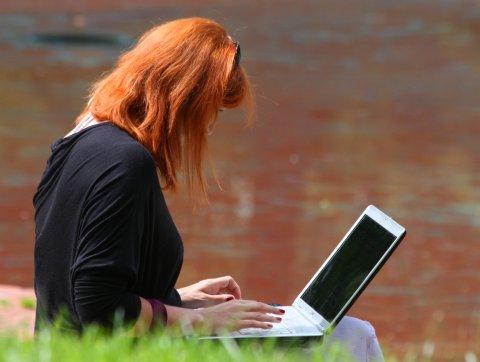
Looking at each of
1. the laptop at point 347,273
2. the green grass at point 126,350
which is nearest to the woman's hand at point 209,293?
the laptop at point 347,273

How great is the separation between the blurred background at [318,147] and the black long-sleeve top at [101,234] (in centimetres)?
273

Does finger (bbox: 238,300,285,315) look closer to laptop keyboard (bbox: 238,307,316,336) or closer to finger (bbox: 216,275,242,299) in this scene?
laptop keyboard (bbox: 238,307,316,336)

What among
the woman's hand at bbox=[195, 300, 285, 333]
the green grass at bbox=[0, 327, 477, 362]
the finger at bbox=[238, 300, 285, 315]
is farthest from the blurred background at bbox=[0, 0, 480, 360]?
the green grass at bbox=[0, 327, 477, 362]

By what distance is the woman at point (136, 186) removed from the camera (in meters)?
3.09

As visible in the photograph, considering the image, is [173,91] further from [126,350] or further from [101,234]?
[126,350]

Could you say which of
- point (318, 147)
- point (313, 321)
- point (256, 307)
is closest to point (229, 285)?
point (313, 321)

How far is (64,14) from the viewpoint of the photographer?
21.2 metres

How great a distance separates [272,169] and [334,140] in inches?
53.3

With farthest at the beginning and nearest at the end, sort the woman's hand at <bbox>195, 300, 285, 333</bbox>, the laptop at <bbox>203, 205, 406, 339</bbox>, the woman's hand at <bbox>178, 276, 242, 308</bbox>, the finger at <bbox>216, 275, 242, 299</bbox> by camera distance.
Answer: the finger at <bbox>216, 275, 242, 299</bbox> → the woman's hand at <bbox>178, 276, 242, 308</bbox> → the laptop at <bbox>203, 205, 406, 339</bbox> → the woman's hand at <bbox>195, 300, 285, 333</bbox>

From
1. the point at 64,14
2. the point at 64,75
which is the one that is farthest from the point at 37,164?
the point at 64,14

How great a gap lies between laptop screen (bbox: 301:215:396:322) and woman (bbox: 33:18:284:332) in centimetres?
18

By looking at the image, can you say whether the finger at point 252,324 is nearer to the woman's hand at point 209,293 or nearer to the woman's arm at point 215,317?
the woman's arm at point 215,317

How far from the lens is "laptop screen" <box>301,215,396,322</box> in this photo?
138 inches

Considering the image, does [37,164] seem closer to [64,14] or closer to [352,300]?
[352,300]
